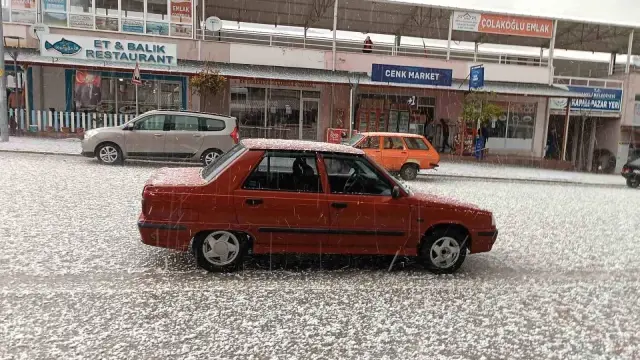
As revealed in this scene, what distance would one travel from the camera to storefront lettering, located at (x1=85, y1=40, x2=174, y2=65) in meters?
19.5

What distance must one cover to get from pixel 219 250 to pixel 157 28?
59.9 ft

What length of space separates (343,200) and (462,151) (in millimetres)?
18662

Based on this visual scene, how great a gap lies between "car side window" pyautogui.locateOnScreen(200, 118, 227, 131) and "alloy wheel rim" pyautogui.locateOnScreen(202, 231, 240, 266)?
8741 mm

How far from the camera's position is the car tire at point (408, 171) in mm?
14570

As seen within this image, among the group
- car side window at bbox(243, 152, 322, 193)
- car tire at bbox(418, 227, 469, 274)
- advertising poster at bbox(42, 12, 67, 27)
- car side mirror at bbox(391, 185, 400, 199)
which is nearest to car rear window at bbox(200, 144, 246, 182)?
car side window at bbox(243, 152, 322, 193)

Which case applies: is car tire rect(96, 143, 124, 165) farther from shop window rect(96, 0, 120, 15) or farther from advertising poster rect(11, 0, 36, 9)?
advertising poster rect(11, 0, 36, 9)

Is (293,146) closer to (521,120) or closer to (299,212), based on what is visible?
(299,212)

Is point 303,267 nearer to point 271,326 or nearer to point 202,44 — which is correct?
point 271,326

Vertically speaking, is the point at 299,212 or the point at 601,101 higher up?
the point at 601,101

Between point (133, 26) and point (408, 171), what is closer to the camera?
point (408, 171)

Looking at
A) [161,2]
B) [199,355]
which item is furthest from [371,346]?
[161,2]

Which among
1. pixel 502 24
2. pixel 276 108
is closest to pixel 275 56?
pixel 276 108

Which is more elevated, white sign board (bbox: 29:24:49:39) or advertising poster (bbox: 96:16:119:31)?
advertising poster (bbox: 96:16:119:31)

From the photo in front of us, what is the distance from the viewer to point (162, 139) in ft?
43.2
